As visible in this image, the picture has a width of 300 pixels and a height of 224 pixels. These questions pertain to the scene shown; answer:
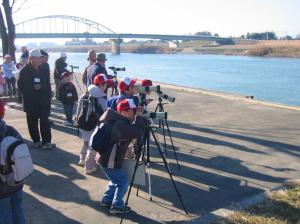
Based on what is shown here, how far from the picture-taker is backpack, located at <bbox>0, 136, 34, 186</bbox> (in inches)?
137

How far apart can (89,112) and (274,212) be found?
9.73 feet

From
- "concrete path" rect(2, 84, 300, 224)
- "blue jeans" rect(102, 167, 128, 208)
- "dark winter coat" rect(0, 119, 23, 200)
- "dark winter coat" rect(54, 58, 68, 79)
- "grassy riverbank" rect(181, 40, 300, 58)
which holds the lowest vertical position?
"concrete path" rect(2, 84, 300, 224)

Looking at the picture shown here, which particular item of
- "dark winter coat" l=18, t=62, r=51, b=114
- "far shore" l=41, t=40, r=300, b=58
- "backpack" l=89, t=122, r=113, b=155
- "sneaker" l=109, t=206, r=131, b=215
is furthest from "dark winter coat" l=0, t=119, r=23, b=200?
"far shore" l=41, t=40, r=300, b=58

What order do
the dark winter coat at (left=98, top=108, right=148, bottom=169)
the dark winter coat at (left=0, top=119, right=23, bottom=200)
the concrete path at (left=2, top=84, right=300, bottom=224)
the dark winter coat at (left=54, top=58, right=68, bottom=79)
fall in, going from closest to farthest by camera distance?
the dark winter coat at (left=0, top=119, right=23, bottom=200) → the dark winter coat at (left=98, top=108, right=148, bottom=169) → the concrete path at (left=2, top=84, right=300, bottom=224) → the dark winter coat at (left=54, top=58, right=68, bottom=79)

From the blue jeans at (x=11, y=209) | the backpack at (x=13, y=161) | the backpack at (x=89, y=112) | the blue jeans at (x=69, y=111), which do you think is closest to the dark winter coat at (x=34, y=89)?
the backpack at (x=89, y=112)

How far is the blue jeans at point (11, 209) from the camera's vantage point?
3.74 meters

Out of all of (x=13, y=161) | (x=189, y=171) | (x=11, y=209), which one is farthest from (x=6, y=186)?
(x=189, y=171)

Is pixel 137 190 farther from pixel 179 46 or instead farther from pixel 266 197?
pixel 179 46

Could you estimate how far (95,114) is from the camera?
20.4ft

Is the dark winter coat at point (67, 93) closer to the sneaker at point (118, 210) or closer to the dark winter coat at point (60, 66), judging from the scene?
the dark winter coat at point (60, 66)

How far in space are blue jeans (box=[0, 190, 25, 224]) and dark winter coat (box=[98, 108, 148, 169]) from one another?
1.16 m

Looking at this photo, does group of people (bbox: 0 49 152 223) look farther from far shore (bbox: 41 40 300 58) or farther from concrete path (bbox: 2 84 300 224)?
far shore (bbox: 41 40 300 58)

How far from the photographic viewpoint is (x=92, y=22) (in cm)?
9800

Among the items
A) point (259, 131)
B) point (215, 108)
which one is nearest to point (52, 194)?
point (259, 131)
